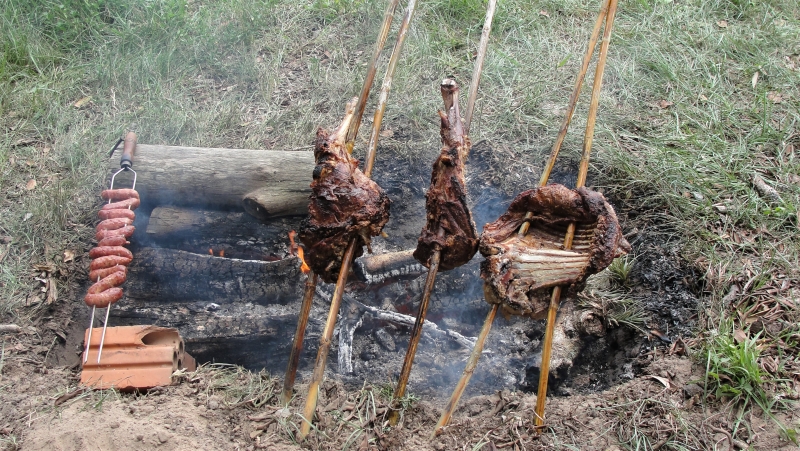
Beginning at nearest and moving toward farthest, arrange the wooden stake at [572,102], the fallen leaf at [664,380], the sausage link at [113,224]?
the fallen leaf at [664,380] → the wooden stake at [572,102] → the sausage link at [113,224]

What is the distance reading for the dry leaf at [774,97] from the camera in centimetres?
492

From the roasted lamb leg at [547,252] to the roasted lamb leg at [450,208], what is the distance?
4.9 inches

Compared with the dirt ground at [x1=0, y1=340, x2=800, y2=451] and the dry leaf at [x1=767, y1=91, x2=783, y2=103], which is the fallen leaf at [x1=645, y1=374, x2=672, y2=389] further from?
the dry leaf at [x1=767, y1=91, x2=783, y2=103]

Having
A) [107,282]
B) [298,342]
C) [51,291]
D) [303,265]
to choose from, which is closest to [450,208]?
[298,342]

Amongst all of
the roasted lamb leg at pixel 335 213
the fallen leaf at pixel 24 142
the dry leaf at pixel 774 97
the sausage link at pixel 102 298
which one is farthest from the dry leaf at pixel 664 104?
the fallen leaf at pixel 24 142

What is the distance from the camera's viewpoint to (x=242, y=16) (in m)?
5.97

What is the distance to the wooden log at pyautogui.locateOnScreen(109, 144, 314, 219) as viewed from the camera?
4.06 metres

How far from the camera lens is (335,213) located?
3018 millimetres

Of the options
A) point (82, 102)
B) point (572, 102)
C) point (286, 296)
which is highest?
point (572, 102)

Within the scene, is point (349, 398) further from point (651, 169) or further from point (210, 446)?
point (651, 169)

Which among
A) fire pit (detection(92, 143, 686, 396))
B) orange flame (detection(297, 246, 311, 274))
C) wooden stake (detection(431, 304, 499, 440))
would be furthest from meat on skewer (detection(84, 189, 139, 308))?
wooden stake (detection(431, 304, 499, 440))

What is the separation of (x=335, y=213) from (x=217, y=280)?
1370 mm

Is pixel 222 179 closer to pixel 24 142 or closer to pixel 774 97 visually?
pixel 24 142

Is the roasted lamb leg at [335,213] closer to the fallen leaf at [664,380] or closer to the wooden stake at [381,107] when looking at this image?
the wooden stake at [381,107]
